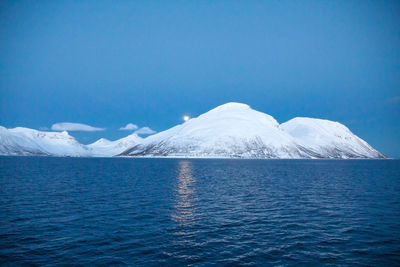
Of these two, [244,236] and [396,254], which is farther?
[244,236]

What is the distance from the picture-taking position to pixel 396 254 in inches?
1045

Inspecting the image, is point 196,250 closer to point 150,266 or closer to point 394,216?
point 150,266

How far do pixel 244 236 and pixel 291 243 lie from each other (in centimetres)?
509

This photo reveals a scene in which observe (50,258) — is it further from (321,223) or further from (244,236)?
(321,223)

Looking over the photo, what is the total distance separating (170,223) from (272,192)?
34.8m

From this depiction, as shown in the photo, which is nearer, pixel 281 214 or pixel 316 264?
pixel 316 264

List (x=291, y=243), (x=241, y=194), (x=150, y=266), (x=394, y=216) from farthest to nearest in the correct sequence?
(x=241, y=194) < (x=394, y=216) < (x=291, y=243) < (x=150, y=266)

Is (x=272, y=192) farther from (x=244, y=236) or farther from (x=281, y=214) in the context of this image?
(x=244, y=236)

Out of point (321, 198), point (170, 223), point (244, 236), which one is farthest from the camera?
point (321, 198)

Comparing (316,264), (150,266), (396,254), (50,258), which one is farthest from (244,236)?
(50,258)

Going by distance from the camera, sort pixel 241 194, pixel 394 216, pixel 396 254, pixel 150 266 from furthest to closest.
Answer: pixel 241 194 < pixel 394 216 < pixel 396 254 < pixel 150 266

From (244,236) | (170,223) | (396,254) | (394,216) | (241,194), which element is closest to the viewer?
(396,254)

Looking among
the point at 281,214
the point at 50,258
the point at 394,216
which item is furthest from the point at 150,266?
the point at 394,216

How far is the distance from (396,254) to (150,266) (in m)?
23.2
